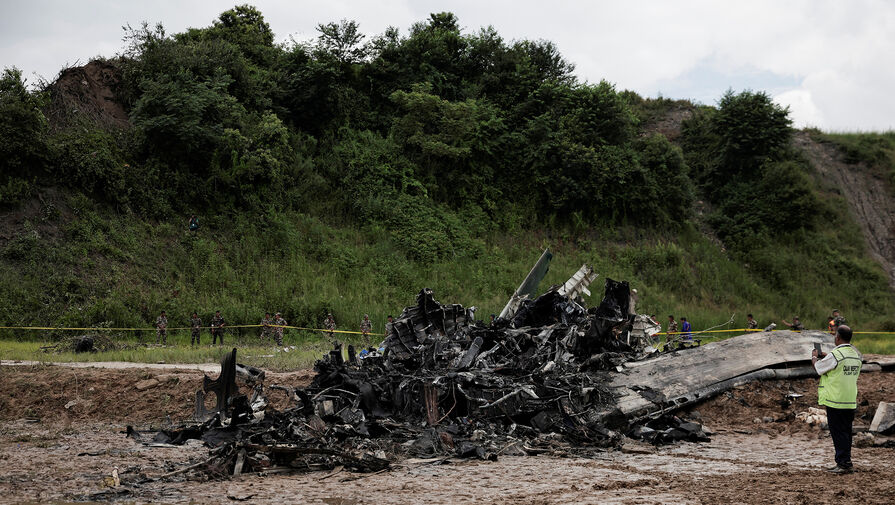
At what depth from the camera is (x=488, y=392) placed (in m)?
10.3

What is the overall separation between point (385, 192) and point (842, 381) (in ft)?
80.5

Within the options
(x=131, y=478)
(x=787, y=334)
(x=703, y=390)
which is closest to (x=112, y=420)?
(x=131, y=478)

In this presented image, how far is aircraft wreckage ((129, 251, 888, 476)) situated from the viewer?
29.1ft

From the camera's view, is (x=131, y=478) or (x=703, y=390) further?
(x=703, y=390)

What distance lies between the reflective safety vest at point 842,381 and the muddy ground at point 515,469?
788 mm

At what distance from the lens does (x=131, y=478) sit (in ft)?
23.7

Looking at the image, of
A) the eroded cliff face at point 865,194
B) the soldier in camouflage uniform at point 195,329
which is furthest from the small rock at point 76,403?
the eroded cliff face at point 865,194

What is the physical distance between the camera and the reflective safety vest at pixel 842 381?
279 inches

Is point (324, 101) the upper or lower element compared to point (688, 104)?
lower

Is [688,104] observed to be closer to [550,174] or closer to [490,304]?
[550,174]

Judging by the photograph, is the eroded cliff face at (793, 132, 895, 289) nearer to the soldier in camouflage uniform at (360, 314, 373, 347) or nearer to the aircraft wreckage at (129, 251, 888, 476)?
the soldier in camouflage uniform at (360, 314, 373, 347)

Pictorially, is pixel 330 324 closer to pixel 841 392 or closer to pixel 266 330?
pixel 266 330

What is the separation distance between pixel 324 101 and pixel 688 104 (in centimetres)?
2448

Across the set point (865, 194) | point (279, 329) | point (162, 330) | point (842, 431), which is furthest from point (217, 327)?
point (865, 194)
